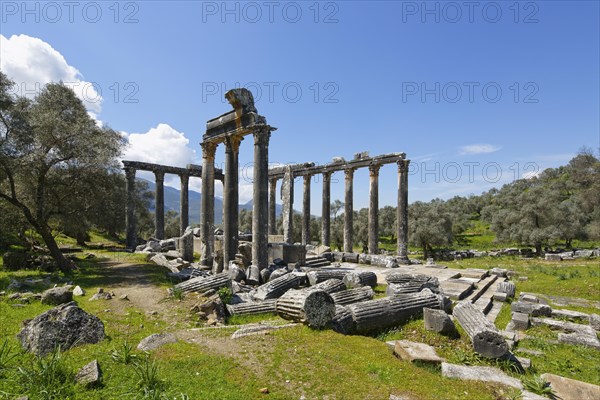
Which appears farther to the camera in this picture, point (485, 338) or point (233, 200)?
point (233, 200)

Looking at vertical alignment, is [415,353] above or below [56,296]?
below

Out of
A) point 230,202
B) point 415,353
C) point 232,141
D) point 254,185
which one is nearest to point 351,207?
point 230,202

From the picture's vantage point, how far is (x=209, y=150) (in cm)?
1877

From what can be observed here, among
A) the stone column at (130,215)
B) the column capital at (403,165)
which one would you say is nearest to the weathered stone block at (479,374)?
the column capital at (403,165)

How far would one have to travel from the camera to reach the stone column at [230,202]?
17.2m

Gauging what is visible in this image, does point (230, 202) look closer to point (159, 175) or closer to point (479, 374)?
point (479, 374)

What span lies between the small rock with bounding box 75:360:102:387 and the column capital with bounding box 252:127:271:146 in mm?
11723

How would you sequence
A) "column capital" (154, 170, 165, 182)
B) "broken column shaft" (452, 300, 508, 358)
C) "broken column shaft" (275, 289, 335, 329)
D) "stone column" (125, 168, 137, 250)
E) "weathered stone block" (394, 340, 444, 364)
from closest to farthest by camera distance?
"weathered stone block" (394, 340, 444, 364) → "broken column shaft" (452, 300, 508, 358) → "broken column shaft" (275, 289, 335, 329) → "stone column" (125, 168, 137, 250) → "column capital" (154, 170, 165, 182)

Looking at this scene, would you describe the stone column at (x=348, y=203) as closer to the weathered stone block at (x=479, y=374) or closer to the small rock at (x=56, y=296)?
the small rock at (x=56, y=296)

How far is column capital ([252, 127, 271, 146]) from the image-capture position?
1555 centimetres

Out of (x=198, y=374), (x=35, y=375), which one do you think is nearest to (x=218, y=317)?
(x=198, y=374)

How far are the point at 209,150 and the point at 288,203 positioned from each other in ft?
38.4

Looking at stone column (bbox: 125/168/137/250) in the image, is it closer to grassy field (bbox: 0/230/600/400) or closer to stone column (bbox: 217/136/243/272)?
stone column (bbox: 217/136/243/272)

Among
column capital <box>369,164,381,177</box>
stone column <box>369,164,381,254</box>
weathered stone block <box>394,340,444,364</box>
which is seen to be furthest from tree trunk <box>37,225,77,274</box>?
column capital <box>369,164,381,177</box>
